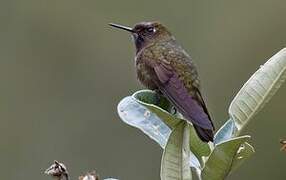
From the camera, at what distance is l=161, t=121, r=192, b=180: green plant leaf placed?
1651 millimetres

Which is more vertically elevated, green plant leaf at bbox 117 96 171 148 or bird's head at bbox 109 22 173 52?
bird's head at bbox 109 22 173 52

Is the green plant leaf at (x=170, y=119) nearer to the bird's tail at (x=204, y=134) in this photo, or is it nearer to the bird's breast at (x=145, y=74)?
the bird's tail at (x=204, y=134)

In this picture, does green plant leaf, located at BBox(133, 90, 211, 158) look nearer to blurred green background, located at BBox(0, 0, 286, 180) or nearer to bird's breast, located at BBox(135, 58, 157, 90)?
bird's breast, located at BBox(135, 58, 157, 90)

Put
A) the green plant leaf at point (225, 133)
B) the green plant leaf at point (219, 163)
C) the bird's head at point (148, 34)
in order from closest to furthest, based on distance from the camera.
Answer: the green plant leaf at point (219, 163)
the green plant leaf at point (225, 133)
the bird's head at point (148, 34)

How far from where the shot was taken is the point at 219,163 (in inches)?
65.1

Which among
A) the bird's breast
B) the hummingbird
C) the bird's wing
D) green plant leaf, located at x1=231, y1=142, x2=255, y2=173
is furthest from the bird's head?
green plant leaf, located at x1=231, y1=142, x2=255, y2=173

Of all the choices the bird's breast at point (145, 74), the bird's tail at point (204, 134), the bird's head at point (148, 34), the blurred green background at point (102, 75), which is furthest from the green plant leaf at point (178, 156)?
the blurred green background at point (102, 75)

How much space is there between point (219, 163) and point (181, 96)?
639 mm

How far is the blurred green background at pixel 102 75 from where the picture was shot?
5.83 meters

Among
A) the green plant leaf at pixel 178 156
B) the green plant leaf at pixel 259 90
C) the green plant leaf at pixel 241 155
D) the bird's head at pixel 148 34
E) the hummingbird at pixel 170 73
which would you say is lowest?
the green plant leaf at pixel 241 155

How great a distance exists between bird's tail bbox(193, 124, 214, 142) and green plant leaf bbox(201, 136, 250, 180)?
0.51 feet

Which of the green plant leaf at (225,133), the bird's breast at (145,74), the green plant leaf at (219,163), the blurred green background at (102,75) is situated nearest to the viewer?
the green plant leaf at (219,163)

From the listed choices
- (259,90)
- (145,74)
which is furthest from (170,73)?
(259,90)

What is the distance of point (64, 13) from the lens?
7.11 meters
